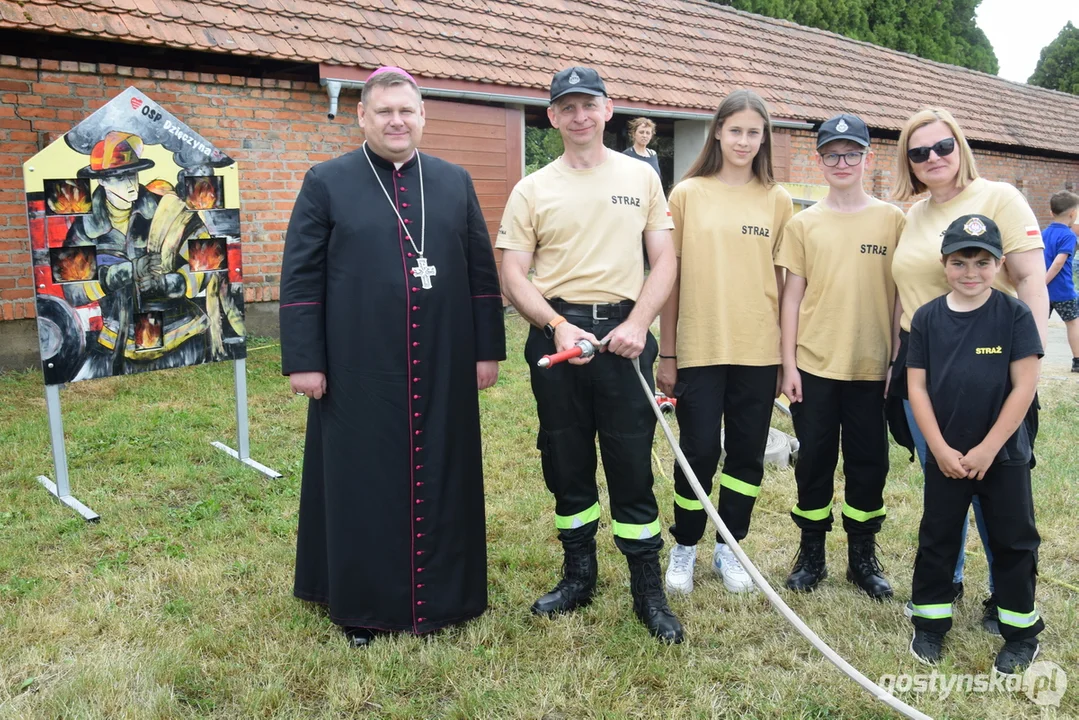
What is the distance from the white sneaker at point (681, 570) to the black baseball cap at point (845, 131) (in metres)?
1.84

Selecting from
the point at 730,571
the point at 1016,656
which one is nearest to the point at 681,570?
the point at 730,571

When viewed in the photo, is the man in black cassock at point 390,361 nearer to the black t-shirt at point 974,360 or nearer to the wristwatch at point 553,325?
the wristwatch at point 553,325

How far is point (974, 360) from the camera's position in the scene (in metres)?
3.06

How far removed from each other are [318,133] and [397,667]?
287 inches

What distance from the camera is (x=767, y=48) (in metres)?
15.7

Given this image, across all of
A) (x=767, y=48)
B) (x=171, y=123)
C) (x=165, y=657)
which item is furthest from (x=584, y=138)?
(x=767, y=48)

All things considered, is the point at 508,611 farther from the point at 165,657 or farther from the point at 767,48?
the point at 767,48

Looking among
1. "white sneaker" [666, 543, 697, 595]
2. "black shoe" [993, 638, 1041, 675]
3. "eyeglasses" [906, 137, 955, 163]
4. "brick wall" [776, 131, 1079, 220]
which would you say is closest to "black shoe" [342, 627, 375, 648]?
"white sneaker" [666, 543, 697, 595]

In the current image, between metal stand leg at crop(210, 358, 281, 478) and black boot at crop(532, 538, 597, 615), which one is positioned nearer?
black boot at crop(532, 538, 597, 615)

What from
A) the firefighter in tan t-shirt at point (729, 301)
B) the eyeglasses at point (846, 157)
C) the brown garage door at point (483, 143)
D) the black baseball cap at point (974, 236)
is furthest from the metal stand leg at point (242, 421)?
the brown garage door at point (483, 143)

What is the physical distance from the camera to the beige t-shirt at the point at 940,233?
3189 millimetres

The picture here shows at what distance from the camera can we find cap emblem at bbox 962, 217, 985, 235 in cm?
300

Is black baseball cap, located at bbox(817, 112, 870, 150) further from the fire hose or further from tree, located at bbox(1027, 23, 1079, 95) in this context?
tree, located at bbox(1027, 23, 1079, 95)

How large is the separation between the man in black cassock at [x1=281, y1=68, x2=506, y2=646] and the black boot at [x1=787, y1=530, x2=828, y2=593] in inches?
56.6
